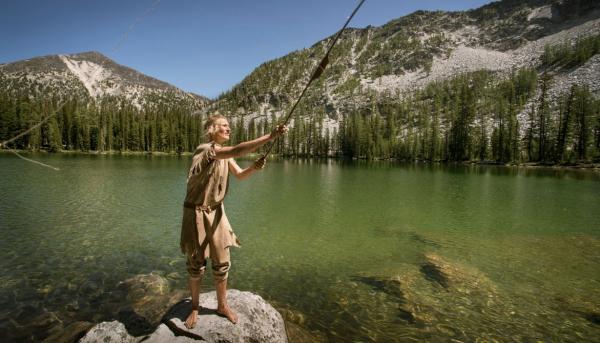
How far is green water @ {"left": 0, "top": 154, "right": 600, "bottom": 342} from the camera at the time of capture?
25.5 ft

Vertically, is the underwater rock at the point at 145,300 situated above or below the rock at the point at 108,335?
below

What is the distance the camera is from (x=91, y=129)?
12419 centimetres

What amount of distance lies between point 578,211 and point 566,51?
646 feet

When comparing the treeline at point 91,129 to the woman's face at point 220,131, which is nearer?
the woman's face at point 220,131

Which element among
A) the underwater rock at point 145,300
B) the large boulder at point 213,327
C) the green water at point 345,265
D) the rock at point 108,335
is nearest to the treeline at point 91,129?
the green water at point 345,265

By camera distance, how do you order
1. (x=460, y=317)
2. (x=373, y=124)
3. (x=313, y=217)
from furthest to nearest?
(x=373, y=124)
(x=313, y=217)
(x=460, y=317)

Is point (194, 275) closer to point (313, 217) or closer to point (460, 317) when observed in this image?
point (460, 317)

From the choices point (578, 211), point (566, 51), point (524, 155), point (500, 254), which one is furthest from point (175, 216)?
point (566, 51)

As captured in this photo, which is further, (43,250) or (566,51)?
(566,51)

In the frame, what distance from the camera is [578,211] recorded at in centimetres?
2480

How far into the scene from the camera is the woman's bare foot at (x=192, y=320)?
5.36m

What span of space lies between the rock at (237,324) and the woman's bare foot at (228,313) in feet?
0.22

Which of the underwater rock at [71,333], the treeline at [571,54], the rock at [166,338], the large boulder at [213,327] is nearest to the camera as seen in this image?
the rock at [166,338]

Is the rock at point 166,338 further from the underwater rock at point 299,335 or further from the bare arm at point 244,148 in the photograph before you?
the bare arm at point 244,148
